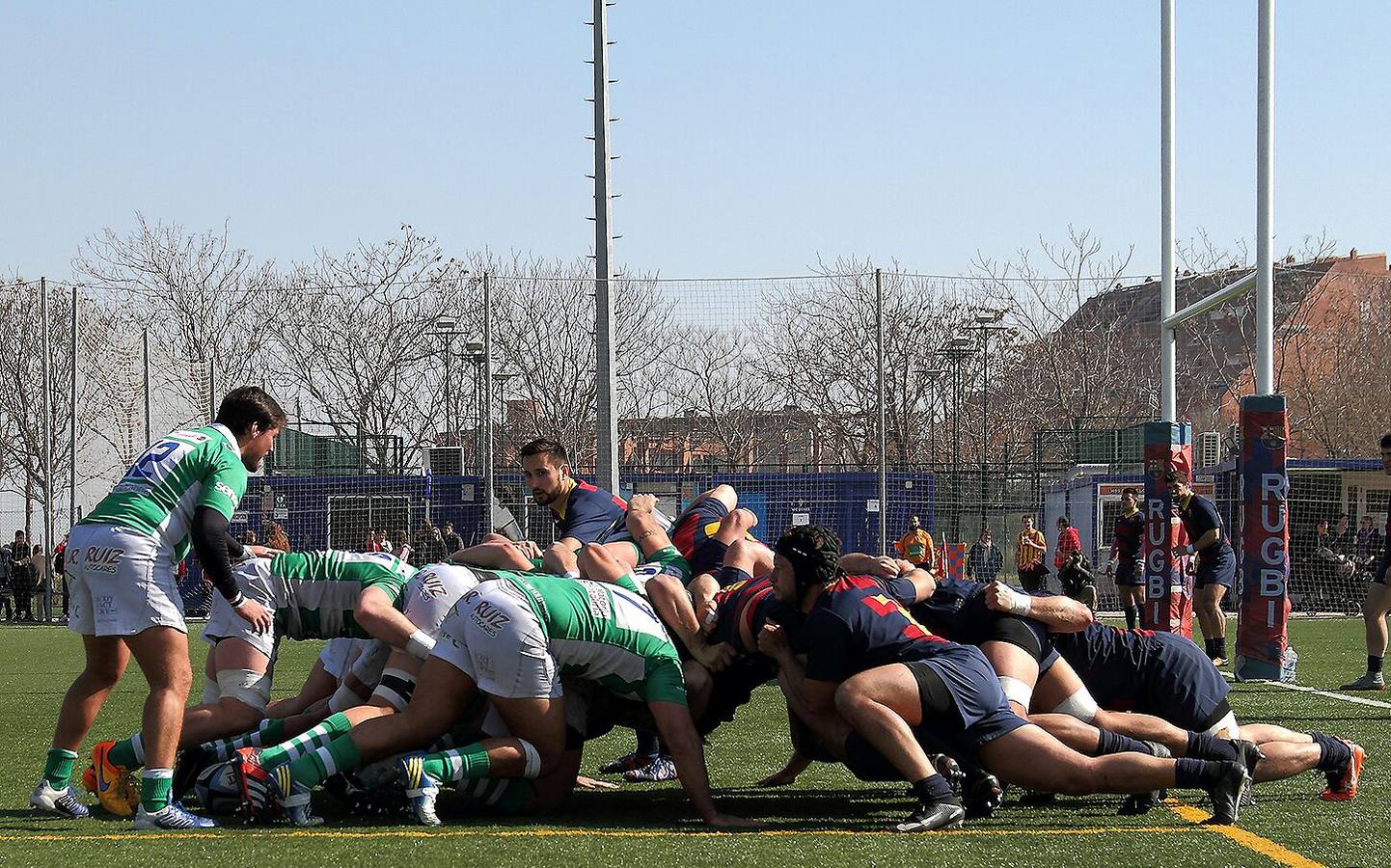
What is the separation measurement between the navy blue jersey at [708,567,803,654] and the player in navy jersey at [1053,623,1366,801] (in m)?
1.22

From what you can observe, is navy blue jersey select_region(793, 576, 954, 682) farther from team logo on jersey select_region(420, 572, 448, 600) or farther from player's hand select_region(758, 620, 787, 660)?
team logo on jersey select_region(420, 572, 448, 600)

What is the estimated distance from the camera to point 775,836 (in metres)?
5.21

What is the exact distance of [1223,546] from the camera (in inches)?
490

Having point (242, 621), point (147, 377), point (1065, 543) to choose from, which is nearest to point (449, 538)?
point (147, 377)

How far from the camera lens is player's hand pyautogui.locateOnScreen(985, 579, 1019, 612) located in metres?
5.80

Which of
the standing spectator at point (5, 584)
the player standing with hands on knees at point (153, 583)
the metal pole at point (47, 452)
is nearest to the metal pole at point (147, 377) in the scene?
the metal pole at point (47, 452)

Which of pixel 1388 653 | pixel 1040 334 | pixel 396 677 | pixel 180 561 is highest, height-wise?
pixel 1040 334

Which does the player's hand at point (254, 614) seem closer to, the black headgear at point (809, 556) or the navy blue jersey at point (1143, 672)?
the black headgear at point (809, 556)

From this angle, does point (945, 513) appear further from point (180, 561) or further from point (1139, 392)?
point (180, 561)

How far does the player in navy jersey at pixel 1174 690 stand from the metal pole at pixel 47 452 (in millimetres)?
19380

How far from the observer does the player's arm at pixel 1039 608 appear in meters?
5.81

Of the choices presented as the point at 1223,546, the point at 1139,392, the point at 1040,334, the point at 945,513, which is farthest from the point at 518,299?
the point at 1139,392

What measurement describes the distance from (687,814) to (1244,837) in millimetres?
2079

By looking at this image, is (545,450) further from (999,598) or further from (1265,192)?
(1265,192)
